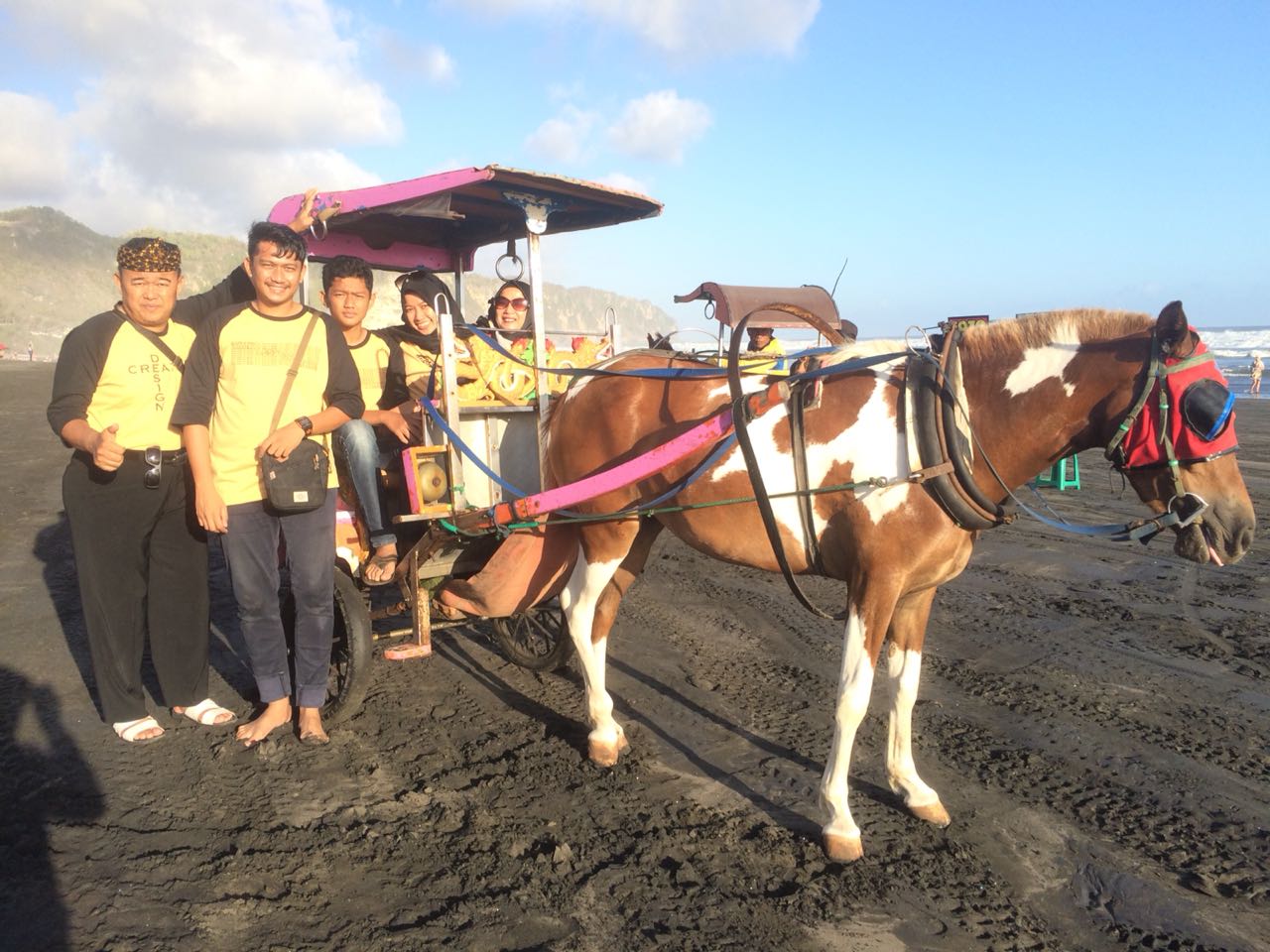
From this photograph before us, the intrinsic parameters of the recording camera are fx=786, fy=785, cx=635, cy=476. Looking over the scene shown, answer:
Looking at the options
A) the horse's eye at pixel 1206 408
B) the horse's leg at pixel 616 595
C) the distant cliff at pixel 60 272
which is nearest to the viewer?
the horse's eye at pixel 1206 408

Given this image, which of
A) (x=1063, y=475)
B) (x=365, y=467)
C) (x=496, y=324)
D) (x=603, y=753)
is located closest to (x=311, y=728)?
(x=365, y=467)

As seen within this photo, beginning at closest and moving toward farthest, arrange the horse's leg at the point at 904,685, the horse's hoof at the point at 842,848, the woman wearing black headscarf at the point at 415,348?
the horse's hoof at the point at 842,848
the horse's leg at the point at 904,685
the woman wearing black headscarf at the point at 415,348

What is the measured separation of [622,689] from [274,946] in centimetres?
235

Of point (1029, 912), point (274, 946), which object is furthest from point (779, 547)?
point (274, 946)

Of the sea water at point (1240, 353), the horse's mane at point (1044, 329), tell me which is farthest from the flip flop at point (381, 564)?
the sea water at point (1240, 353)

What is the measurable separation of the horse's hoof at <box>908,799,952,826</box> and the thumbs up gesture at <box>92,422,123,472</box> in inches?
140

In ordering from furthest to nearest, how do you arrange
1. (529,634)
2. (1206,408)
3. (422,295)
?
(529,634)
(422,295)
(1206,408)

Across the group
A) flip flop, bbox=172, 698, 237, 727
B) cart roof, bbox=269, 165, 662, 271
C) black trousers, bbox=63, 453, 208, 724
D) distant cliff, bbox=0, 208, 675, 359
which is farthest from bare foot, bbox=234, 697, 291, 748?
distant cliff, bbox=0, 208, 675, 359

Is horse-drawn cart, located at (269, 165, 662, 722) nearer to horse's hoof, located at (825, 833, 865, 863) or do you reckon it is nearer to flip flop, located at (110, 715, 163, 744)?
flip flop, located at (110, 715, 163, 744)

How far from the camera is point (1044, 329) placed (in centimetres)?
279

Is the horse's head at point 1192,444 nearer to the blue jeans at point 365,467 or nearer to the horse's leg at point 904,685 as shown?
the horse's leg at point 904,685

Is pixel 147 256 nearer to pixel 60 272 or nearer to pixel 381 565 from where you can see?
pixel 381 565

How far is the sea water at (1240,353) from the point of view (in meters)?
33.4

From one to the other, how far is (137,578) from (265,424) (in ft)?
3.67
